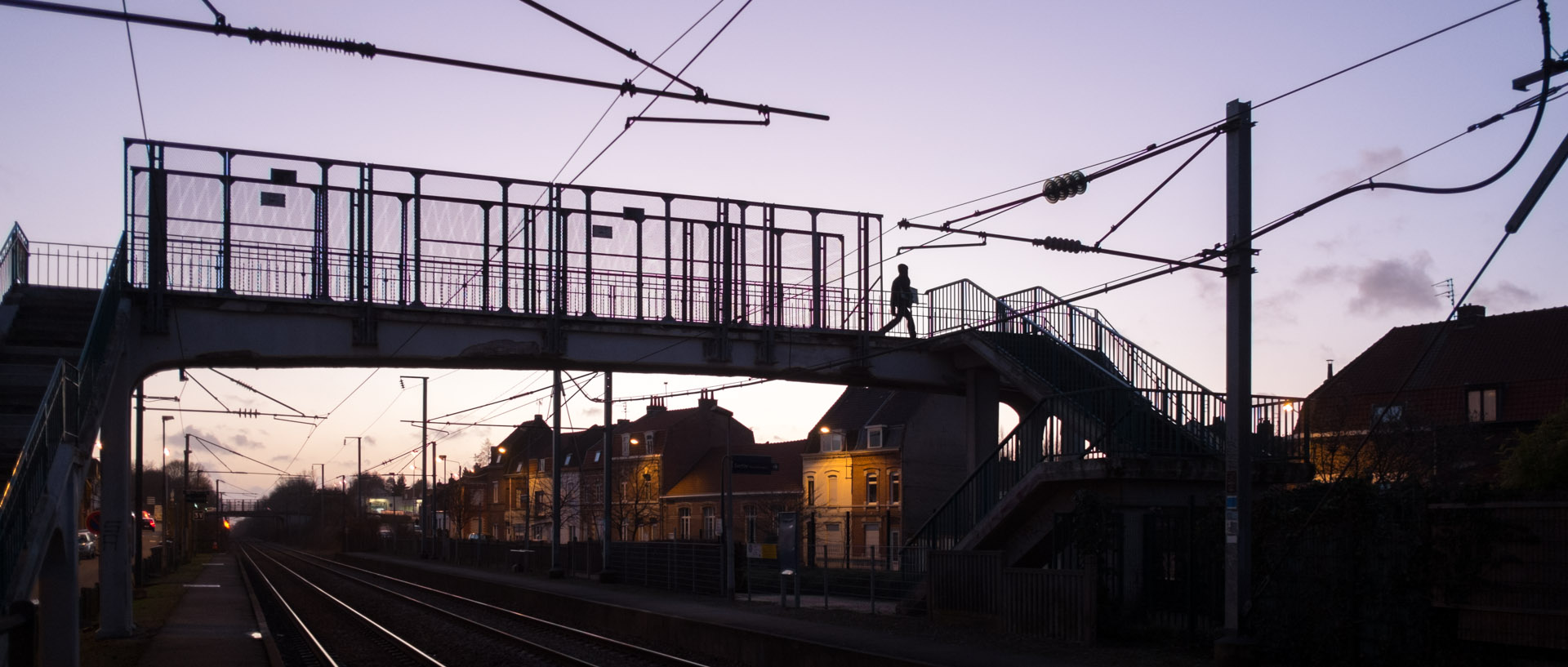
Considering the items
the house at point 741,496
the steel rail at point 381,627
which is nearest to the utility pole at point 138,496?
the steel rail at point 381,627

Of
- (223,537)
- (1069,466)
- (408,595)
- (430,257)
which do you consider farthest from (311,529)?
(1069,466)

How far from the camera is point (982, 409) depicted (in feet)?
93.9

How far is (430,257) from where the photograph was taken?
87.5 ft

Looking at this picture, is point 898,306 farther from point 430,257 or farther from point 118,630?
point 118,630

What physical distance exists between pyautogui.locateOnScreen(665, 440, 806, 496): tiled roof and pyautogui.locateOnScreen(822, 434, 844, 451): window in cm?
333

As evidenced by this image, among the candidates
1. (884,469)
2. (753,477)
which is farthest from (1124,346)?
(753,477)

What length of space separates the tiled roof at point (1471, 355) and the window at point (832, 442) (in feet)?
81.2

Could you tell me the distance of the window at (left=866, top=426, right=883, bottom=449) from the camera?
66875mm

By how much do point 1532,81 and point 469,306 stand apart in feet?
63.4

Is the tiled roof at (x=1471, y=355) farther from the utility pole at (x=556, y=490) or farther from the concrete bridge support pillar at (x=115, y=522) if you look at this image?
the concrete bridge support pillar at (x=115, y=522)

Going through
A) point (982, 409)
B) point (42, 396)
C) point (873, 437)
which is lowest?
point (873, 437)

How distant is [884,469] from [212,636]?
45.1 m

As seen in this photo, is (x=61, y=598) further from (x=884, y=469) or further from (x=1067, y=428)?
(x=884, y=469)

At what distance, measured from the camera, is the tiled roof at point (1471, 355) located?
51062 millimetres
